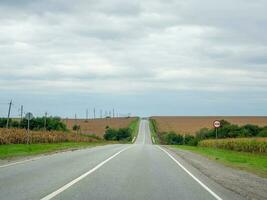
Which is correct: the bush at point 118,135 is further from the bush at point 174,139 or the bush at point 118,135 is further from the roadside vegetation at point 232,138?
the bush at point 174,139

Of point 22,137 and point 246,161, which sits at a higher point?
point 22,137

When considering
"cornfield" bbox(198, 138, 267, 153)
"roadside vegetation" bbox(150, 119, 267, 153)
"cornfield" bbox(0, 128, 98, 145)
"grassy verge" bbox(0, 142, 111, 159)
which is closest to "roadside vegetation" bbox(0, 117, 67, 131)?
"roadside vegetation" bbox(150, 119, 267, 153)

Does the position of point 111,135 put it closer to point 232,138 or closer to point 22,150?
point 232,138

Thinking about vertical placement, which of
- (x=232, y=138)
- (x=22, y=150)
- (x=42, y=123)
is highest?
(x=42, y=123)

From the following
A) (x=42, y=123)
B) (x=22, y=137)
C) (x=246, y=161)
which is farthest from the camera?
(x=42, y=123)

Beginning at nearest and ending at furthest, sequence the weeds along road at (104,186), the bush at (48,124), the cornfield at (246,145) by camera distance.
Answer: the weeds along road at (104,186) < the cornfield at (246,145) < the bush at (48,124)

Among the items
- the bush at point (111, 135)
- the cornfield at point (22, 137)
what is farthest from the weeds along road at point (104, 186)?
the bush at point (111, 135)

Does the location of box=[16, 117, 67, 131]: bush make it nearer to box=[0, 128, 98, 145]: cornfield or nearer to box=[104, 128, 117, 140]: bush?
box=[104, 128, 117, 140]: bush

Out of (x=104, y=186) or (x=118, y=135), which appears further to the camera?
(x=118, y=135)

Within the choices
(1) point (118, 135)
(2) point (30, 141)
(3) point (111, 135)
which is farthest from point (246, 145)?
(3) point (111, 135)

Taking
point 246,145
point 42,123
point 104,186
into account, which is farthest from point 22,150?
point 42,123

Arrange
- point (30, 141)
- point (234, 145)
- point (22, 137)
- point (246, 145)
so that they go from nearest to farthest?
point (246, 145)
point (22, 137)
point (234, 145)
point (30, 141)

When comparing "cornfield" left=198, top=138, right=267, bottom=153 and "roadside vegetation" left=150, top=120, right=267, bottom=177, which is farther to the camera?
"cornfield" left=198, top=138, right=267, bottom=153

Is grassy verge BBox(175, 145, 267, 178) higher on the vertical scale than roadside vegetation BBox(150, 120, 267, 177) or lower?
lower
